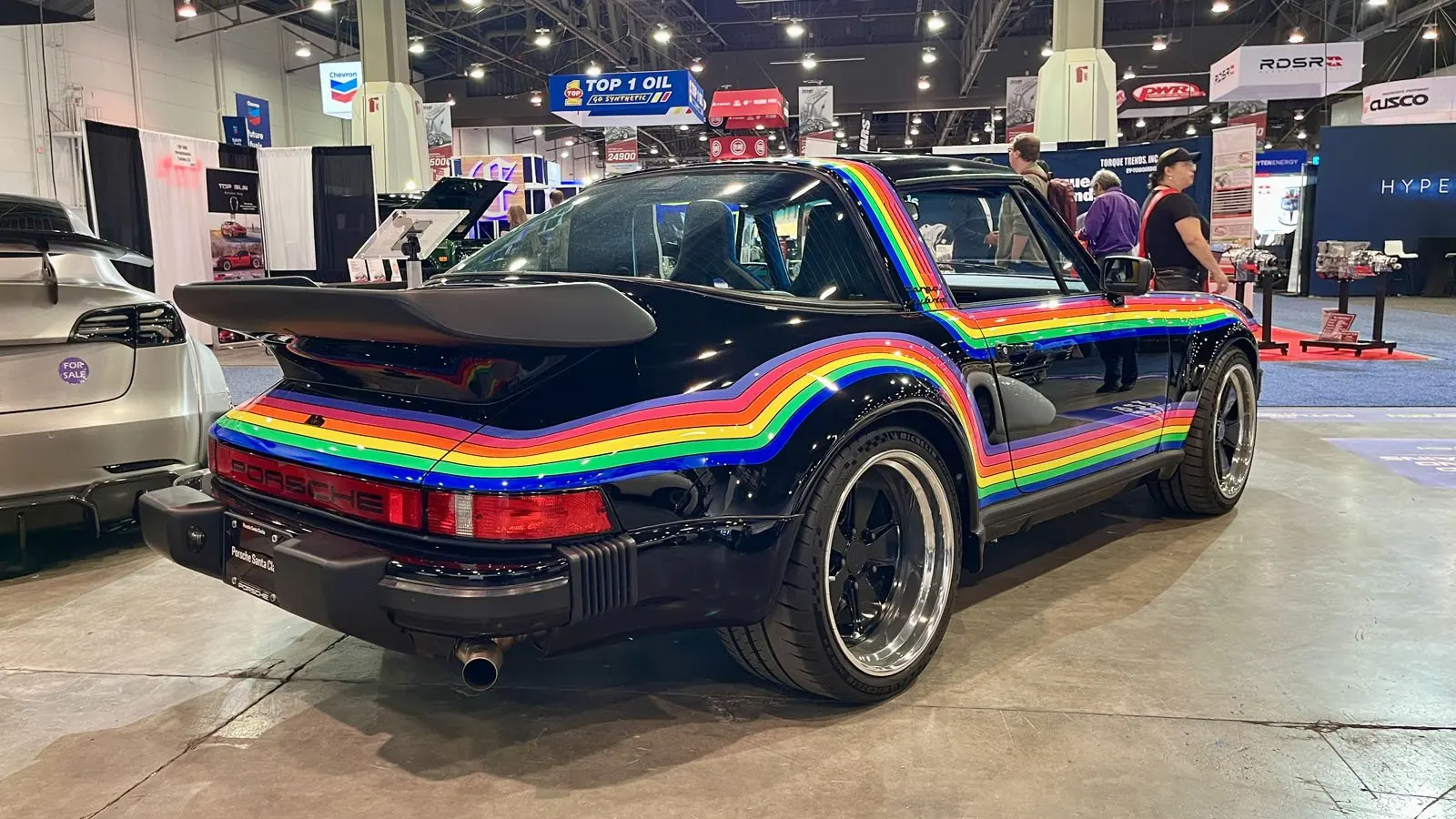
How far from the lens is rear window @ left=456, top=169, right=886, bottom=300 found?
2.52 meters

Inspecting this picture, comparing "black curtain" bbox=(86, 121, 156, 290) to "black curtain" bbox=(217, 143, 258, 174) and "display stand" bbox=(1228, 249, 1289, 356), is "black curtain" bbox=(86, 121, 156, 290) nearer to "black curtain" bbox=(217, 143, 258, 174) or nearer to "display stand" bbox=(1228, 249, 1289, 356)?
"black curtain" bbox=(217, 143, 258, 174)

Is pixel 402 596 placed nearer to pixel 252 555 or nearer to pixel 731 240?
pixel 252 555

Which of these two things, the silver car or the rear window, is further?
the silver car

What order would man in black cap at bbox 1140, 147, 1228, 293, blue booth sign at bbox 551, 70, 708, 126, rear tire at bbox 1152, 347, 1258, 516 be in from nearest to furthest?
rear tire at bbox 1152, 347, 1258, 516, man in black cap at bbox 1140, 147, 1228, 293, blue booth sign at bbox 551, 70, 708, 126

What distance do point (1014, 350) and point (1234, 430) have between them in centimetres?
189

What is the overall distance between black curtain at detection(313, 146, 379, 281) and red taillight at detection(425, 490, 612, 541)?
428 inches

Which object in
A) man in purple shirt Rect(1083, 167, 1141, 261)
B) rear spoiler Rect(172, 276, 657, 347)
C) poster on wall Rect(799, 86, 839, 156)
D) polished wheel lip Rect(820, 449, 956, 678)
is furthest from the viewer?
poster on wall Rect(799, 86, 839, 156)

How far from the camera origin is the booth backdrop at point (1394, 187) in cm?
1811

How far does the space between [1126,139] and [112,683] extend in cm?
3738

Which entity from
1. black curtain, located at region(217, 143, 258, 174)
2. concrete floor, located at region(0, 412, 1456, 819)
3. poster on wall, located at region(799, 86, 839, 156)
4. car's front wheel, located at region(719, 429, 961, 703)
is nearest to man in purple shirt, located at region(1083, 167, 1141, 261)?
concrete floor, located at region(0, 412, 1456, 819)

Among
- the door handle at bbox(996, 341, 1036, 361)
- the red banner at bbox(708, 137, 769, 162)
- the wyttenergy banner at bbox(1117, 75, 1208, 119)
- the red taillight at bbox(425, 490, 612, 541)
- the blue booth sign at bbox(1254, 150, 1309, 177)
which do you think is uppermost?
the wyttenergy banner at bbox(1117, 75, 1208, 119)

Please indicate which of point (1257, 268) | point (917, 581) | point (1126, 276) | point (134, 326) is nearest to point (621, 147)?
point (1257, 268)

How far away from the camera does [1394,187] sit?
18250 mm

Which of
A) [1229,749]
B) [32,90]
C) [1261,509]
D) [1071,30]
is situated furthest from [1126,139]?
[1229,749]
